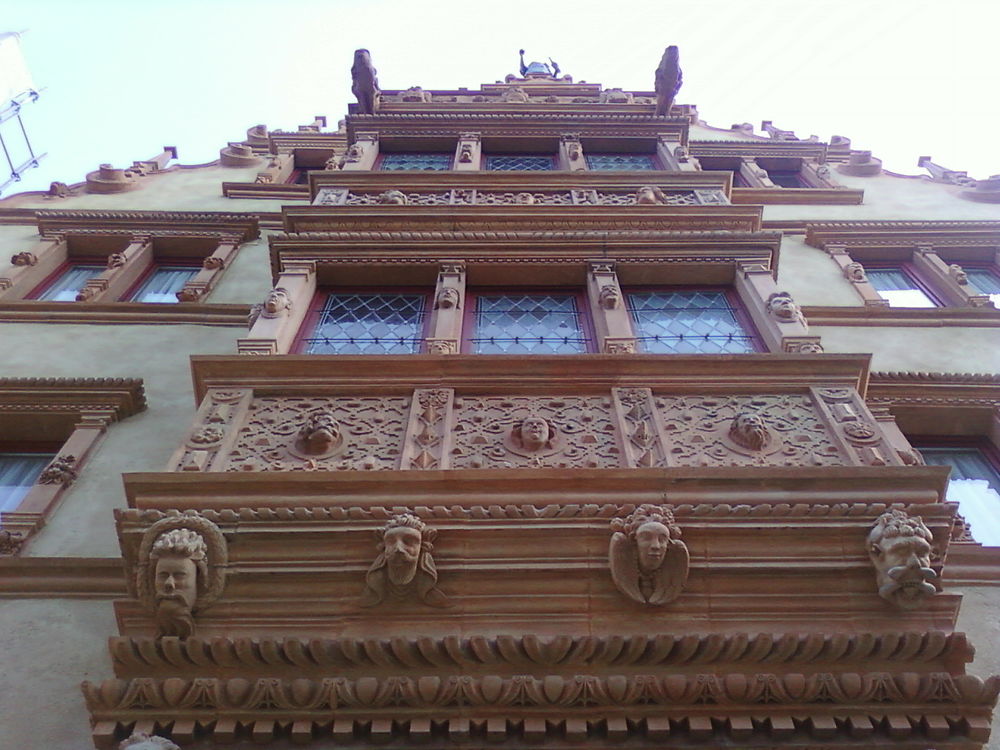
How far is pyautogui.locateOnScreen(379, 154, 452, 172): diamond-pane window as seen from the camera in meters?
13.8

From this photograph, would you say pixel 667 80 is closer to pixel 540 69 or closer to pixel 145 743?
pixel 540 69

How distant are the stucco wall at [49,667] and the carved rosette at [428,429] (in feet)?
8.00

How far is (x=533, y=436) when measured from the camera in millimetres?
6730

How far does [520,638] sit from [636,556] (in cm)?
86

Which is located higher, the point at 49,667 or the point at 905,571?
the point at 905,571

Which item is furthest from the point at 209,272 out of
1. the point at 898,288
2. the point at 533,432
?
the point at 898,288

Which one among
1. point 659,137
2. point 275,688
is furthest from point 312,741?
point 659,137

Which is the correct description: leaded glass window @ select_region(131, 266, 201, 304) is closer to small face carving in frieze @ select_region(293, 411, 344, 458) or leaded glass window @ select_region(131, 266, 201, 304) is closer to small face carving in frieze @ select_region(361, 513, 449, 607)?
small face carving in frieze @ select_region(293, 411, 344, 458)

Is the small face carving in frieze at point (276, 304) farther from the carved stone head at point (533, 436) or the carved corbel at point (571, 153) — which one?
the carved corbel at point (571, 153)

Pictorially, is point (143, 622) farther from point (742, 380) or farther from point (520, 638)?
point (742, 380)

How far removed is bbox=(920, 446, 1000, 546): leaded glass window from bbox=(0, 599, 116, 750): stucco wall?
665 centimetres

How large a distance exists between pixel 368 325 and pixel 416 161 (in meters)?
5.69

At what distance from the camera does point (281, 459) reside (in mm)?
6730

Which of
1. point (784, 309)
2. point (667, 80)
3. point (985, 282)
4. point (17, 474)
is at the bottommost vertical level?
point (17, 474)
